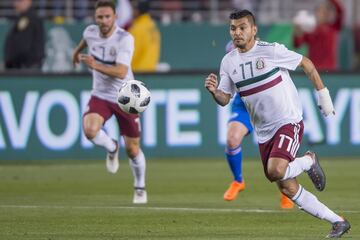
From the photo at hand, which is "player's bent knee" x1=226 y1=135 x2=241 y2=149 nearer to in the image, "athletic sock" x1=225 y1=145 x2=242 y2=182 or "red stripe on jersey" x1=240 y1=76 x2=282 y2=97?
"athletic sock" x1=225 y1=145 x2=242 y2=182

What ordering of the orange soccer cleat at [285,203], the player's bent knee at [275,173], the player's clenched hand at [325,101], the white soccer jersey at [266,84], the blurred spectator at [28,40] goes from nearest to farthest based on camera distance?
1. the player's bent knee at [275,173]
2. the player's clenched hand at [325,101]
3. the white soccer jersey at [266,84]
4. the orange soccer cleat at [285,203]
5. the blurred spectator at [28,40]

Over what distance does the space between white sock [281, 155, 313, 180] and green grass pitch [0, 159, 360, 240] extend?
59 centimetres

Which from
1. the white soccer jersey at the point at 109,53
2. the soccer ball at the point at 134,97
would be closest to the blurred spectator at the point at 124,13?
the white soccer jersey at the point at 109,53

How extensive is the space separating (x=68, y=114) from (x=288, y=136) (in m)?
9.50

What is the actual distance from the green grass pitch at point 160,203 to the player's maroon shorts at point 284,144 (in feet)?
2.52

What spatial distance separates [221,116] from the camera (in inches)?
848

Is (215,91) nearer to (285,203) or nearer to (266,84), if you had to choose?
(266,84)

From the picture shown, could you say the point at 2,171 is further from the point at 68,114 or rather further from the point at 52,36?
the point at 52,36

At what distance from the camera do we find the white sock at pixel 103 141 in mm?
15992

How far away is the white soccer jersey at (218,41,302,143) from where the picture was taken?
1210 centimetres

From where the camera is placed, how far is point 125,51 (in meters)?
15.5

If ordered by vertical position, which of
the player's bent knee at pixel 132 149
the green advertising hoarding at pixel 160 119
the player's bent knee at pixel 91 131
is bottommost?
the green advertising hoarding at pixel 160 119

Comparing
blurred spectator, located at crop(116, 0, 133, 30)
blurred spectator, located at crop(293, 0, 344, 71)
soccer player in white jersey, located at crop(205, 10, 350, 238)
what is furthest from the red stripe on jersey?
blurred spectator, located at crop(116, 0, 133, 30)

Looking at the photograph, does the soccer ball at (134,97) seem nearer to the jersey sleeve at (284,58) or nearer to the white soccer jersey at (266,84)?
the white soccer jersey at (266,84)
